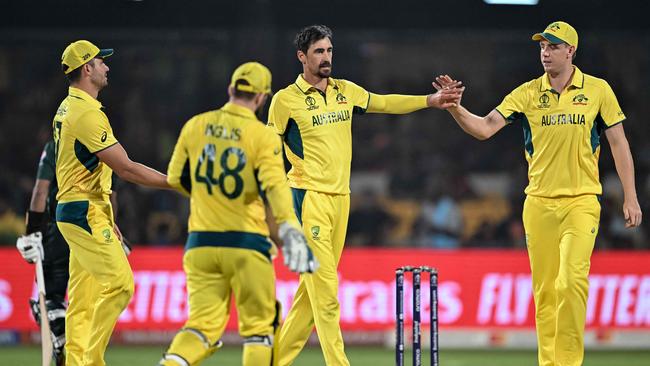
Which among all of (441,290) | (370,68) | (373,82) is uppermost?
(370,68)

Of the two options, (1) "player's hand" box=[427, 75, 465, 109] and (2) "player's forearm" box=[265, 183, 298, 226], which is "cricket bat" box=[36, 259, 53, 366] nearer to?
(2) "player's forearm" box=[265, 183, 298, 226]

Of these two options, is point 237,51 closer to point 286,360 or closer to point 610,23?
point 610,23

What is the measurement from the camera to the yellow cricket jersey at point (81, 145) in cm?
750

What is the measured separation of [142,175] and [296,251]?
1657mm

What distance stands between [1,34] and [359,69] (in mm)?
5152

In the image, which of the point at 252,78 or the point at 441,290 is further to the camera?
the point at 441,290

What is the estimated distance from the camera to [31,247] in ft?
→ 27.5

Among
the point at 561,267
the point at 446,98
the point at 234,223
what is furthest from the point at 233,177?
the point at 561,267

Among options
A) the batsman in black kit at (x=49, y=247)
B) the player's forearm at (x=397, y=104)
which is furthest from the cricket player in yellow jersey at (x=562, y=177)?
the batsman in black kit at (x=49, y=247)

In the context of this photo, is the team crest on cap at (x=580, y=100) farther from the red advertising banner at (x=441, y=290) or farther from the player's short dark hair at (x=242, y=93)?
the red advertising banner at (x=441, y=290)

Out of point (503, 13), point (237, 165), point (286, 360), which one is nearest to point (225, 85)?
point (503, 13)

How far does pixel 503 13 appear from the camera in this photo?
16.2 m

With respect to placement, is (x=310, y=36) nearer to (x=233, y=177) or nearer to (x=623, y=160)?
(x=233, y=177)

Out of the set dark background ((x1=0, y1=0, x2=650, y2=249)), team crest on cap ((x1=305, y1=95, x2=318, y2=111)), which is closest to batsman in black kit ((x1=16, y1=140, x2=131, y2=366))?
team crest on cap ((x1=305, y1=95, x2=318, y2=111))
